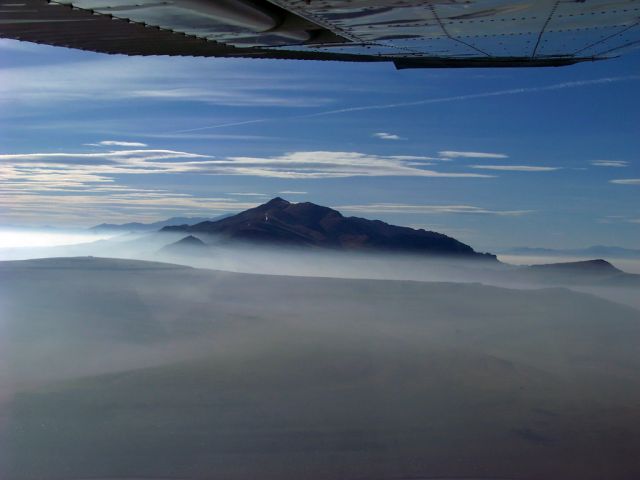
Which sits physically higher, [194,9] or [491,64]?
[491,64]

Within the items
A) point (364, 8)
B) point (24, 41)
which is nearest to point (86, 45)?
point (24, 41)

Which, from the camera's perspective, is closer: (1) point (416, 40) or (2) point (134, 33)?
(1) point (416, 40)

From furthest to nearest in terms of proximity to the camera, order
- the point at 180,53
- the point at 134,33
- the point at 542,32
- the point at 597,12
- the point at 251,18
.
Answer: the point at 180,53
the point at 134,33
the point at 542,32
the point at 251,18
the point at 597,12

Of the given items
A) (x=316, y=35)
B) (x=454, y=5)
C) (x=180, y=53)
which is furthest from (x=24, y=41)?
(x=454, y=5)

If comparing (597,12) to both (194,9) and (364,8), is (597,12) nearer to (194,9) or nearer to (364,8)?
(364,8)

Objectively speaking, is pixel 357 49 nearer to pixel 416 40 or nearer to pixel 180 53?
pixel 416 40

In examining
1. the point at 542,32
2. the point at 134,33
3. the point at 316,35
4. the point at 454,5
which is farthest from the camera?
the point at 134,33
